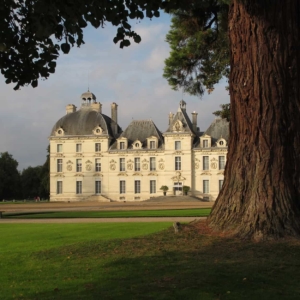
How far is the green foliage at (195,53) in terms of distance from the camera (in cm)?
1257

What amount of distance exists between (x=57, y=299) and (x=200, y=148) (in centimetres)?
5261

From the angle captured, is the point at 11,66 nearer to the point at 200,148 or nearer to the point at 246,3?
the point at 246,3

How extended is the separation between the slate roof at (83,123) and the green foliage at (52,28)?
53.7m

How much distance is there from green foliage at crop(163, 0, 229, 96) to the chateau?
1678 inches

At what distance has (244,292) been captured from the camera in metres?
5.71

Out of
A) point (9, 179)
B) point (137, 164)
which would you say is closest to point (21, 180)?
point (9, 179)

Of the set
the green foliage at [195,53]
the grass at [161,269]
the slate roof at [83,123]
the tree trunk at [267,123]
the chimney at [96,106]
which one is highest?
the chimney at [96,106]

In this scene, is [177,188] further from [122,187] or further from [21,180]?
[21,180]

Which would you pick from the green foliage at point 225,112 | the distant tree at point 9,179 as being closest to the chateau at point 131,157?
the distant tree at point 9,179

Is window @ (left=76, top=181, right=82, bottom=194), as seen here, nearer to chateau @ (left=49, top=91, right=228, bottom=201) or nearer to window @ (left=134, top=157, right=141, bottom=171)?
chateau @ (left=49, top=91, right=228, bottom=201)

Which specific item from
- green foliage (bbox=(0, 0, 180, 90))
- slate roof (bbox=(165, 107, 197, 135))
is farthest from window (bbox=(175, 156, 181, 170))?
green foliage (bbox=(0, 0, 180, 90))

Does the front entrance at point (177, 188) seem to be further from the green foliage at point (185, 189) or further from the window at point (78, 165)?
the window at point (78, 165)

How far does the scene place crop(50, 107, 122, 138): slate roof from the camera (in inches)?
2375

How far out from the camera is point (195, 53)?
45.4 ft
